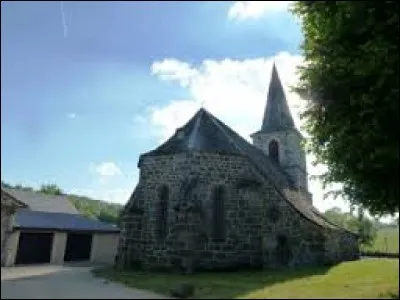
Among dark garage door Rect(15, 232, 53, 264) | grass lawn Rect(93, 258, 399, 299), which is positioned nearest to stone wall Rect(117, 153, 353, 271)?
grass lawn Rect(93, 258, 399, 299)

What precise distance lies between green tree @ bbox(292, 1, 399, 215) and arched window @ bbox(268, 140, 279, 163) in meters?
22.6

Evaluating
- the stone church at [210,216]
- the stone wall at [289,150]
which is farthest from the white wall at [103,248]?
the stone wall at [289,150]

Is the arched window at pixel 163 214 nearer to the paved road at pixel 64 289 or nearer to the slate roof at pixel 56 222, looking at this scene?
the paved road at pixel 64 289

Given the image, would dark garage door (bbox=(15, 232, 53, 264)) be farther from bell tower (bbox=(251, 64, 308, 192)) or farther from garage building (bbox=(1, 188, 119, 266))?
bell tower (bbox=(251, 64, 308, 192))

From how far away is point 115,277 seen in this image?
19172mm

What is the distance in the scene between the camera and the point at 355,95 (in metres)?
13.6

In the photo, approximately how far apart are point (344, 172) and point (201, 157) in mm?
10211

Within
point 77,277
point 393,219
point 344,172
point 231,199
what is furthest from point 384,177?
point 77,277

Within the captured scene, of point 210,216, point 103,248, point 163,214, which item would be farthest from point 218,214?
point 103,248

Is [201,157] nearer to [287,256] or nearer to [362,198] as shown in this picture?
[287,256]

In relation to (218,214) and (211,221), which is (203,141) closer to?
(218,214)

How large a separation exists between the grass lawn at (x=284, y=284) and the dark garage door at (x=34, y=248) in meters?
9.15

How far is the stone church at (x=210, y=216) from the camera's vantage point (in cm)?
2252

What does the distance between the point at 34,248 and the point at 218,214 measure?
42.9 ft
